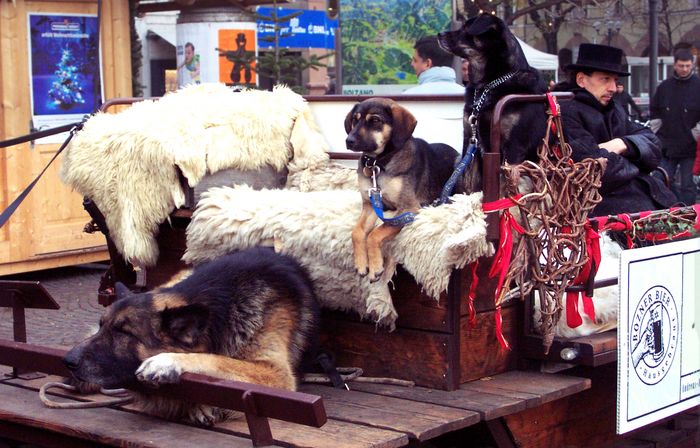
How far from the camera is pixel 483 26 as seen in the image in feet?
14.4

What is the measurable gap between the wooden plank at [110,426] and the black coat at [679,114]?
948 centimetres

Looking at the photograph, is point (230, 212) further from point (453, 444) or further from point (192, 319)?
point (453, 444)

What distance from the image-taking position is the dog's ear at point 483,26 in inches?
173

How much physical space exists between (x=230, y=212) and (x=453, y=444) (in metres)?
1.34

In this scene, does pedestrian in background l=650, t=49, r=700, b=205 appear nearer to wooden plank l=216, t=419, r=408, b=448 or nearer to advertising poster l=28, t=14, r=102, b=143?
advertising poster l=28, t=14, r=102, b=143

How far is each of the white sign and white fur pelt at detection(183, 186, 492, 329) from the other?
2.28 ft

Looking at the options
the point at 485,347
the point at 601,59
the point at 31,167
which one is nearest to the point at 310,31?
the point at 31,167

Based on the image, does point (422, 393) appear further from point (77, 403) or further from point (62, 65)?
point (62, 65)

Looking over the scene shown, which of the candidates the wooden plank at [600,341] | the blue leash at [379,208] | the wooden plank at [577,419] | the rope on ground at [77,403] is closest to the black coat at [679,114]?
the wooden plank at [577,419]

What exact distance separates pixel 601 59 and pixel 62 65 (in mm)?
5899

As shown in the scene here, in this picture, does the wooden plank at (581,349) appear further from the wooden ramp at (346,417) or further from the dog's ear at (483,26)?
→ the dog's ear at (483,26)

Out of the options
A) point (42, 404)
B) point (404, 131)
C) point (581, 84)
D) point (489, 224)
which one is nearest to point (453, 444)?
point (489, 224)

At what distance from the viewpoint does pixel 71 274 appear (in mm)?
9898

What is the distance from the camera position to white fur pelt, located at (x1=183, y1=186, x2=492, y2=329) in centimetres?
385
